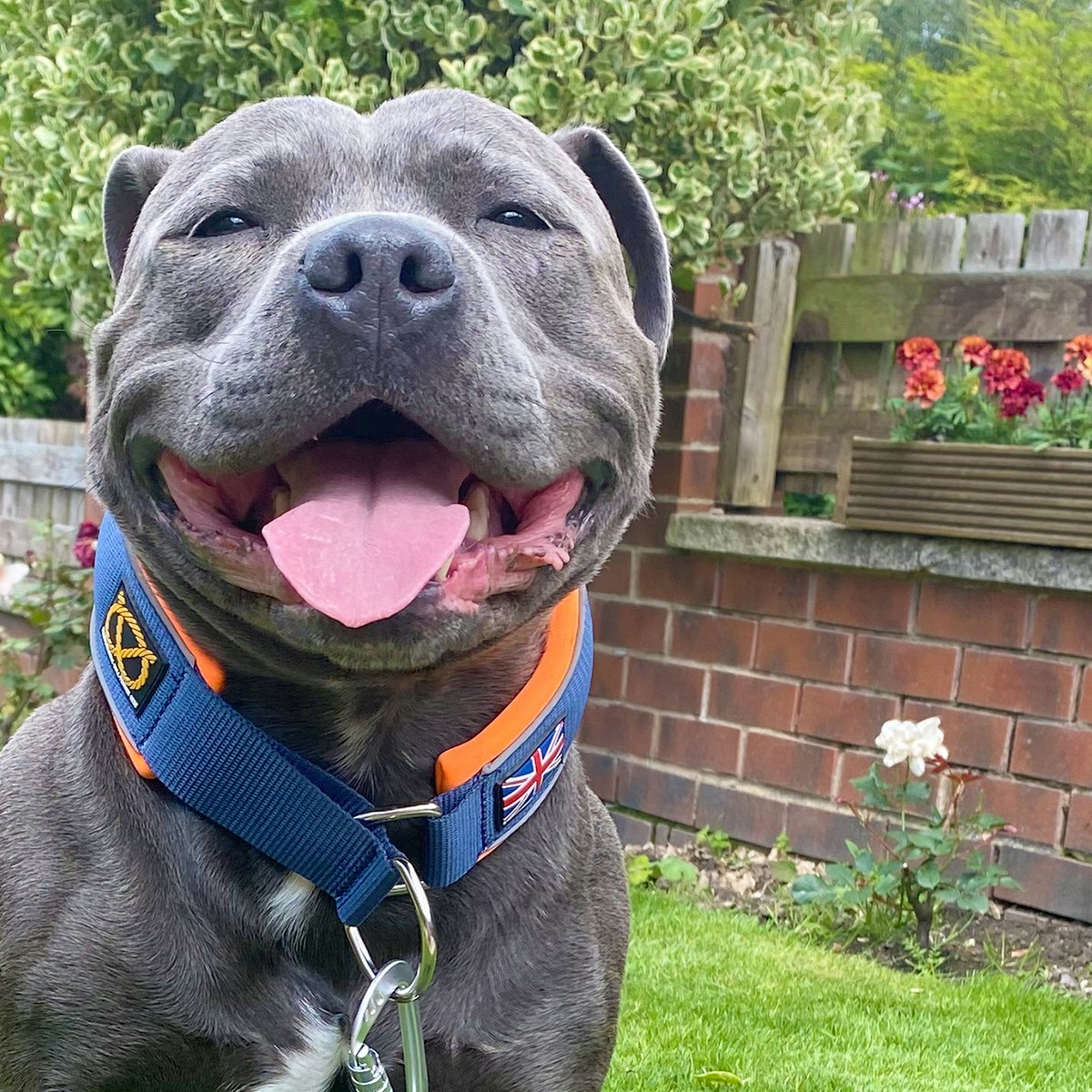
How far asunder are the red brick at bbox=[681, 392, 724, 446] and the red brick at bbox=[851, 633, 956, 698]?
3.01 ft

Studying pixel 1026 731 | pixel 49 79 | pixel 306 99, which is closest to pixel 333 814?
pixel 306 99

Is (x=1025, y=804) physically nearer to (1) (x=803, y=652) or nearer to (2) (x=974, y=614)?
(2) (x=974, y=614)

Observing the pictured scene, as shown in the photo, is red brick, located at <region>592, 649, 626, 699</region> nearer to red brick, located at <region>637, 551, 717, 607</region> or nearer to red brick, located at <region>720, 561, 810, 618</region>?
red brick, located at <region>637, 551, 717, 607</region>

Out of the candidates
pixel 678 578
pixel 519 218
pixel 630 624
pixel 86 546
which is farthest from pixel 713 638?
pixel 519 218

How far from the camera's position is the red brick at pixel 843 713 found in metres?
4.19

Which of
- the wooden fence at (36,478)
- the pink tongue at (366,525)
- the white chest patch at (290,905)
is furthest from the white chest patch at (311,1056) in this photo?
the wooden fence at (36,478)

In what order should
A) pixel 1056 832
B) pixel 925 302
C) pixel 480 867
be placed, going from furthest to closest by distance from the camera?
pixel 925 302, pixel 1056 832, pixel 480 867

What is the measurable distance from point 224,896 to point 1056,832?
2.85 meters

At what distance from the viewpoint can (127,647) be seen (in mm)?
1852

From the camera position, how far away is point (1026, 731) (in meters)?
3.88

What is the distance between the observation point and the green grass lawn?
3109 mm

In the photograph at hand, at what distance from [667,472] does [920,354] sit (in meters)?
1.02

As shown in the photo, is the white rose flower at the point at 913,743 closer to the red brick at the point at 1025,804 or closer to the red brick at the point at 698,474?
the red brick at the point at 1025,804

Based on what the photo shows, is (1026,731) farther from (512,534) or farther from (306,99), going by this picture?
(306,99)
